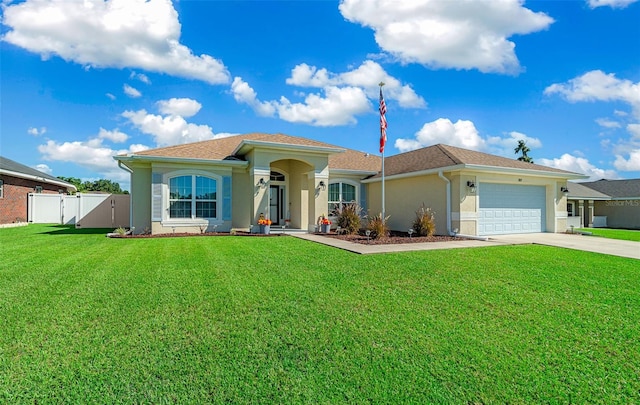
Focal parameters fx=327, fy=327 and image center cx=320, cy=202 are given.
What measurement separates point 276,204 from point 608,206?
29357 millimetres

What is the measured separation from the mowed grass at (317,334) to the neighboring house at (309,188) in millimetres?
6881

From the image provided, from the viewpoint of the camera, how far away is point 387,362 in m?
3.54

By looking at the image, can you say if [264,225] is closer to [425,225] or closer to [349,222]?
[349,222]

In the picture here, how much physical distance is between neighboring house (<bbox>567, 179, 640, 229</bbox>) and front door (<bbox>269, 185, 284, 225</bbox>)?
2287 centimetres

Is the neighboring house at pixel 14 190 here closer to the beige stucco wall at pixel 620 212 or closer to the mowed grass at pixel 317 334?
the mowed grass at pixel 317 334

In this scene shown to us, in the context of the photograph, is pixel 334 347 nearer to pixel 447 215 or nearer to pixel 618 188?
pixel 447 215

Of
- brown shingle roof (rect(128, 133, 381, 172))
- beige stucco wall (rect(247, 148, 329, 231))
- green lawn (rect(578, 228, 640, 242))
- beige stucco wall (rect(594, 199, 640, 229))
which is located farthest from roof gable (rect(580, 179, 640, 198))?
beige stucco wall (rect(247, 148, 329, 231))

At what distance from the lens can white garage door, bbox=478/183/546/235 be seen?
14.2 m

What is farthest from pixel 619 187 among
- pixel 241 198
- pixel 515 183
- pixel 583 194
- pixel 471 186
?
pixel 241 198

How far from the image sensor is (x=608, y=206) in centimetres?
2830

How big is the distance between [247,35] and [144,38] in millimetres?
3964

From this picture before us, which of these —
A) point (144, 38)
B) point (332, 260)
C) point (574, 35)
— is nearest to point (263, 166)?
point (144, 38)

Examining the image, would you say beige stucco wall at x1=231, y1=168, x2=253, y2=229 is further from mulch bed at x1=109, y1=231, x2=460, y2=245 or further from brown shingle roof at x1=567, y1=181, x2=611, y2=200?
brown shingle roof at x1=567, y1=181, x2=611, y2=200

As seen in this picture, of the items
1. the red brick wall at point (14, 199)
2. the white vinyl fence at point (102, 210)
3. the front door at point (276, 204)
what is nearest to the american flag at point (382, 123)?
the front door at point (276, 204)
